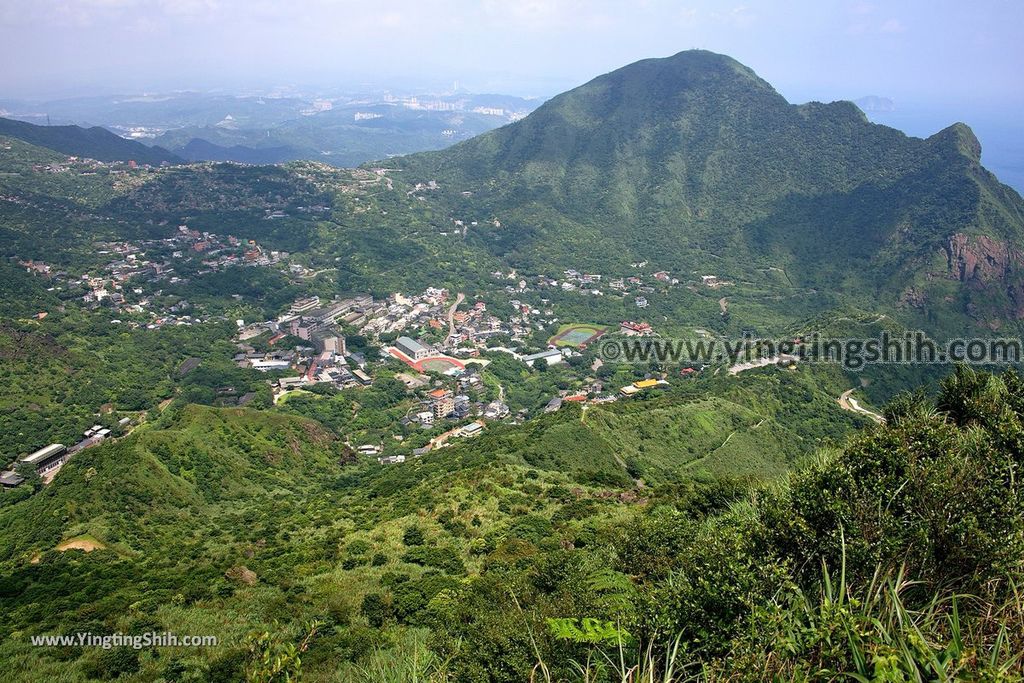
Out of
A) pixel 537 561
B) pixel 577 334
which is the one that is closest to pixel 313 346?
pixel 577 334

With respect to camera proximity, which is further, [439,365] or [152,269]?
[152,269]

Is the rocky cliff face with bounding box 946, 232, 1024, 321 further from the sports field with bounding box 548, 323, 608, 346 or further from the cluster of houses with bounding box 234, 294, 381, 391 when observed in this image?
the cluster of houses with bounding box 234, 294, 381, 391

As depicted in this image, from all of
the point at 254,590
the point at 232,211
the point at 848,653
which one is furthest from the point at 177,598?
the point at 232,211

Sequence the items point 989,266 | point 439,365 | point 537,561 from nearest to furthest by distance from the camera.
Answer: point 537,561, point 439,365, point 989,266

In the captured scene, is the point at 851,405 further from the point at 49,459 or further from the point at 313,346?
the point at 49,459

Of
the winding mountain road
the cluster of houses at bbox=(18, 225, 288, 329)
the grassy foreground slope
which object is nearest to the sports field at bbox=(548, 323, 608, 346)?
the winding mountain road
